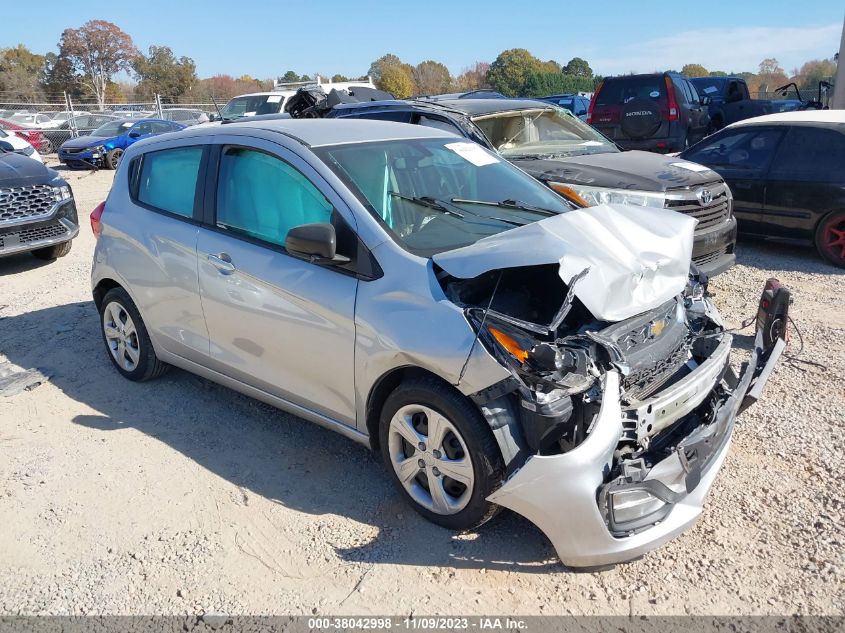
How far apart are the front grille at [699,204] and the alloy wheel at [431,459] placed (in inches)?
155

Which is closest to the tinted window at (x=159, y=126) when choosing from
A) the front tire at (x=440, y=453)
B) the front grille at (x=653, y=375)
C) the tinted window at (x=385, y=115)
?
the tinted window at (x=385, y=115)

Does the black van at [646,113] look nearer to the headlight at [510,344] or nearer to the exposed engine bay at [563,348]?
the exposed engine bay at [563,348]

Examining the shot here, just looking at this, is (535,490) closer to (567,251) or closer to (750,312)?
(567,251)

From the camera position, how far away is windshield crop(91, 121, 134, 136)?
2042 centimetres

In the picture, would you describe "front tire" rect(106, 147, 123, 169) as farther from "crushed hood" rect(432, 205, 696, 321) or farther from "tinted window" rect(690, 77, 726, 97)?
"crushed hood" rect(432, 205, 696, 321)

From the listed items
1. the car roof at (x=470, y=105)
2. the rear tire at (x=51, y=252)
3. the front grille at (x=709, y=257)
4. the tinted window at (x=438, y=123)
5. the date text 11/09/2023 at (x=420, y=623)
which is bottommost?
the date text 11/09/2023 at (x=420, y=623)

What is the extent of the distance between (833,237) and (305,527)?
667 cm

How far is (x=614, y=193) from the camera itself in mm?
6109

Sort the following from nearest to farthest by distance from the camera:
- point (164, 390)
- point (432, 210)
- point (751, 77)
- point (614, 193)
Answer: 1. point (432, 210)
2. point (164, 390)
3. point (614, 193)
4. point (751, 77)

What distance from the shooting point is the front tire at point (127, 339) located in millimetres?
4852

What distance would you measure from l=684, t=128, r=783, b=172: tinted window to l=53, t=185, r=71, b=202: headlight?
7800mm

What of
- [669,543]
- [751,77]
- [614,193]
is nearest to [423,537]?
[669,543]

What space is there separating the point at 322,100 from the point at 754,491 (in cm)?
757

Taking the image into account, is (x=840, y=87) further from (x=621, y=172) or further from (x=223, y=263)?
(x=223, y=263)
